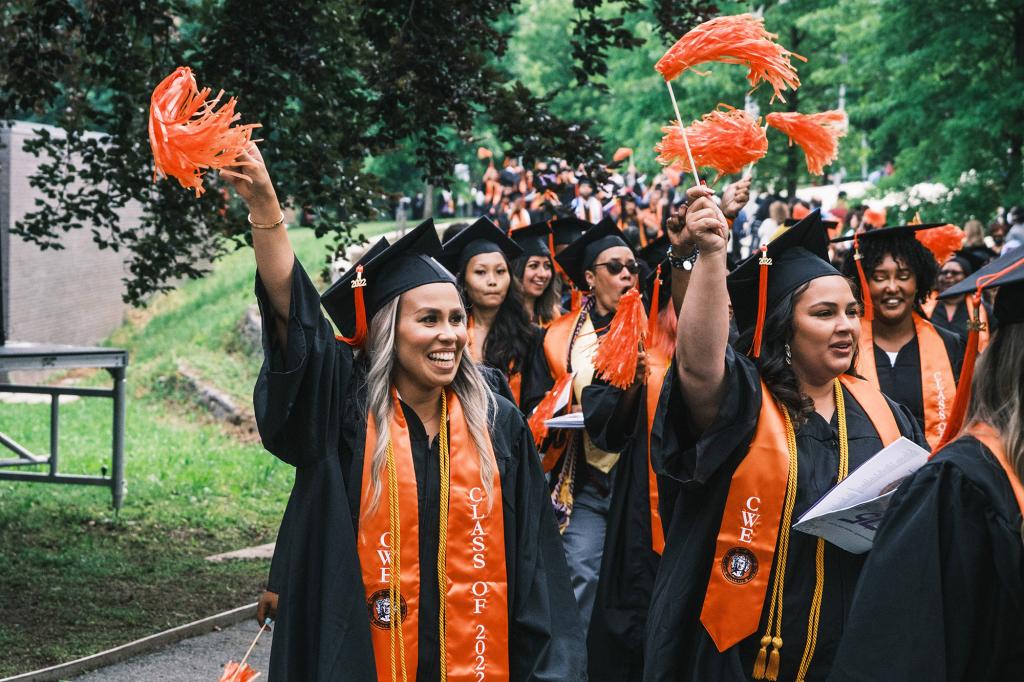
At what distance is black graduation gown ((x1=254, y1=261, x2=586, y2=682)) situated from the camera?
342 cm

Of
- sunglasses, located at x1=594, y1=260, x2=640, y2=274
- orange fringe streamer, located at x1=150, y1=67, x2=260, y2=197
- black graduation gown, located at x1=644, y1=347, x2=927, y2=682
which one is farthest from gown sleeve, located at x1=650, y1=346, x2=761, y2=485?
sunglasses, located at x1=594, y1=260, x2=640, y2=274

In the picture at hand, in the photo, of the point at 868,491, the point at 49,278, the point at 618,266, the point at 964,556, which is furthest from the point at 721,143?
the point at 49,278

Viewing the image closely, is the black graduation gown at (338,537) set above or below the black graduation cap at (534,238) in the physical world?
below

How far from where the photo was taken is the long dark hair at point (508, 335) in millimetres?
6707

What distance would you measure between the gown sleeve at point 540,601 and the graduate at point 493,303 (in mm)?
2808

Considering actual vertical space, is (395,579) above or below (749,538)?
below

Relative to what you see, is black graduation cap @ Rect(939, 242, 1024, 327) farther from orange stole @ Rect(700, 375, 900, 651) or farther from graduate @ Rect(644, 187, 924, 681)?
orange stole @ Rect(700, 375, 900, 651)

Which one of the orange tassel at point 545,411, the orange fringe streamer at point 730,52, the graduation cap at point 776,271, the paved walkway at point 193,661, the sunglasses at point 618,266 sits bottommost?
the paved walkway at point 193,661

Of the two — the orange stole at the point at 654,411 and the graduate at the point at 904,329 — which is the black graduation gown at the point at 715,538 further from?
the graduate at the point at 904,329

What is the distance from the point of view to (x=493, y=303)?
6832mm

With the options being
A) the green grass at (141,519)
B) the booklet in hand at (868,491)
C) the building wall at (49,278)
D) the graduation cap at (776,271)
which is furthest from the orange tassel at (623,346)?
the building wall at (49,278)

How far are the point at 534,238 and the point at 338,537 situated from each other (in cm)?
471

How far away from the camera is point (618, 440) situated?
5.35 metres

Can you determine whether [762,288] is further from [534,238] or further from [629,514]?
[534,238]
